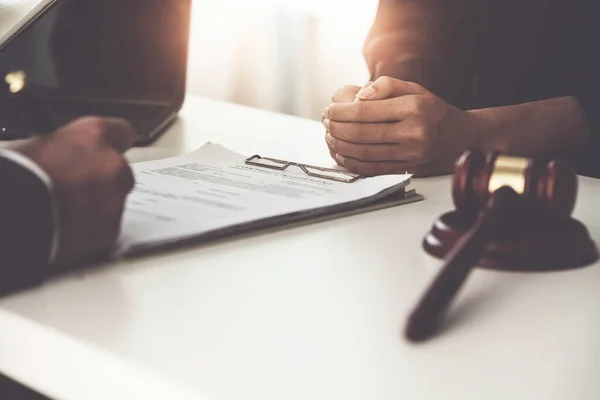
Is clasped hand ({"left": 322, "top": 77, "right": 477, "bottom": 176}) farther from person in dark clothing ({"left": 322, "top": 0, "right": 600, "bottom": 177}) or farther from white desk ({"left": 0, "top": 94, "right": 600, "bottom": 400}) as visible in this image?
white desk ({"left": 0, "top": 94, "right": 600, "bottom": 400})

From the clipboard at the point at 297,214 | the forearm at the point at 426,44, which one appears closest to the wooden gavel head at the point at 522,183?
the clipboard at the point at 297,214

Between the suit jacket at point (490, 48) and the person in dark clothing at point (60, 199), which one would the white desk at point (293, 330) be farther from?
the suit jacket at point (490, 48)

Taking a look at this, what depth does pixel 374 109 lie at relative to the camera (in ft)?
2.73

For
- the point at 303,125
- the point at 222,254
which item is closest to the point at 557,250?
the point at 222,254

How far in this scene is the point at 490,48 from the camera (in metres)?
1.45

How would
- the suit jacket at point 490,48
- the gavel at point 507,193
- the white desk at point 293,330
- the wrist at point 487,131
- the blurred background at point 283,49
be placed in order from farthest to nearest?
the blurred background at point 283,49 < the suit jacket at point 490,48 < the wrist at point 487,131 < the gavel at point 507,193 < the white desk at point 293,330

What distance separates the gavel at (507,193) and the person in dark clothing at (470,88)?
0.21 ft

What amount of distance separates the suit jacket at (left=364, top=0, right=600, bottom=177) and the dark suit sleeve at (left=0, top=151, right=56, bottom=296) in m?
0.84

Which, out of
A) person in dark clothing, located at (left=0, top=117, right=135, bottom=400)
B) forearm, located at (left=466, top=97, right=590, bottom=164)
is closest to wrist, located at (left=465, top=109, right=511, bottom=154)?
forearm, located at (left=466, top=97, right=590, bottom=164)

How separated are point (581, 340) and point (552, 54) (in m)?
0.95

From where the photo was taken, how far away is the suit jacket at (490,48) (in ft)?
3.96

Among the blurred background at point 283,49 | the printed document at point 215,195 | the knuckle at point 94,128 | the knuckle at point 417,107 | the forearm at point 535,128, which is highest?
the knuckle at point 94,128

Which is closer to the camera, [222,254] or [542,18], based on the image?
[222,254]

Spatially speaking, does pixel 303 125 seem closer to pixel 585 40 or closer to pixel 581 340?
pixel 585 40
